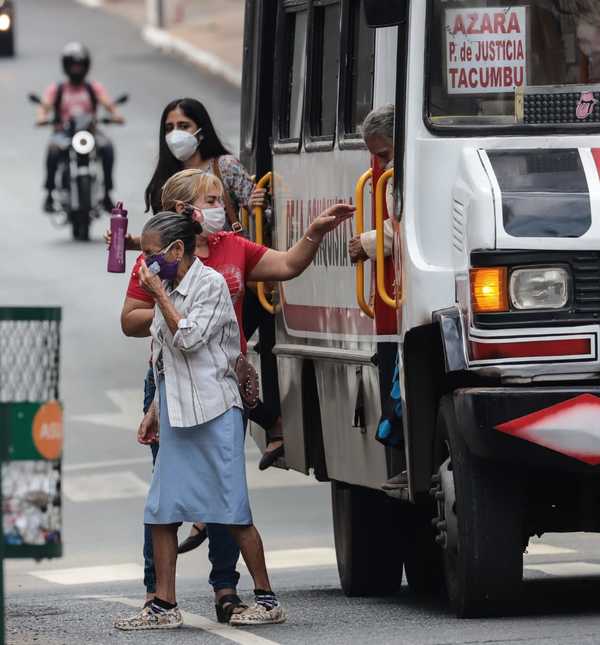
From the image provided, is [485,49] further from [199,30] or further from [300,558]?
[199,30]

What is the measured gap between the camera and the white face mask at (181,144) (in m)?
10.0

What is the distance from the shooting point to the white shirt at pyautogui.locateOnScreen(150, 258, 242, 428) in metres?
8.48

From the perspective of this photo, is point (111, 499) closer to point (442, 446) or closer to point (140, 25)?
point (442, 446)

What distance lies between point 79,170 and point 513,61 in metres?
17.6

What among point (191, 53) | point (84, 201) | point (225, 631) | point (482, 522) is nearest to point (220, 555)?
point (225, 631)

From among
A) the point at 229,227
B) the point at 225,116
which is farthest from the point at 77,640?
the point at 225,116

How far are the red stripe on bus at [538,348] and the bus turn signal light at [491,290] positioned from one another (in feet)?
0.40

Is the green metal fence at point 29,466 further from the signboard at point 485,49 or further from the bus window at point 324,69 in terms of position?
the bus window at point 324,69

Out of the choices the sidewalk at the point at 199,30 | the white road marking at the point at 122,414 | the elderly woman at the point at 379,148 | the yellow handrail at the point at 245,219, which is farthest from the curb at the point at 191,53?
the elderly woman at the point at 379,148

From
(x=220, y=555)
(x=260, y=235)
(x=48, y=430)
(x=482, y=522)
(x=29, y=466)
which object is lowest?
(x=220, y=555)

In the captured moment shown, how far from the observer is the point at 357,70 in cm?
953

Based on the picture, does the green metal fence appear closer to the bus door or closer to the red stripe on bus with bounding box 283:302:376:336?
the red stripe on bus with bounding box 283:302:376:336

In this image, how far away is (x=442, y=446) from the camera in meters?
8.34

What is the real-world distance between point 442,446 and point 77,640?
4.82 ft
